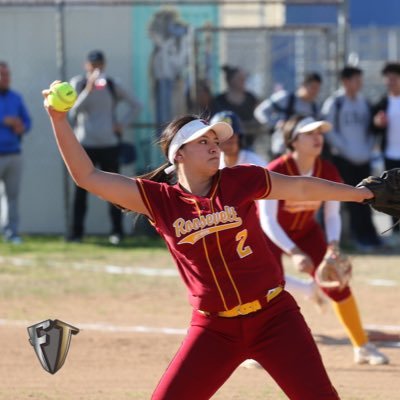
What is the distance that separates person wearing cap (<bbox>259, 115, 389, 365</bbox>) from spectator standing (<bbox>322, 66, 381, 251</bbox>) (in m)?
5.51

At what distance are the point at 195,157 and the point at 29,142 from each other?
9825 mm

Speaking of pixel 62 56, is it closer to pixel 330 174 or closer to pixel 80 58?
pixel 80 58

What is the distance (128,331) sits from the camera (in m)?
8.87

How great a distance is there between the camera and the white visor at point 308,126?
7531 mm

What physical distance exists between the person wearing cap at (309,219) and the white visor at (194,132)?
→ 224 cm

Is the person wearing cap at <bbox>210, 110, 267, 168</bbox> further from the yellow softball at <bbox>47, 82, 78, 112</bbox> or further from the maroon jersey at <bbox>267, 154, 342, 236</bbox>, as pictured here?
the yellow softball at <bbox>47, 82, 78, 112</bbox>

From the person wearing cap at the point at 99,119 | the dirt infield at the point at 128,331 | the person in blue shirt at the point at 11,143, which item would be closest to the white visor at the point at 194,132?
the dirt infield at the point at 128,331

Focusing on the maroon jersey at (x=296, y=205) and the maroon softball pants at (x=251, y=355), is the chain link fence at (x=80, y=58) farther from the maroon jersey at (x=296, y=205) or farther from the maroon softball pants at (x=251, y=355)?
the maroon softball pants at (x=251, y=355)

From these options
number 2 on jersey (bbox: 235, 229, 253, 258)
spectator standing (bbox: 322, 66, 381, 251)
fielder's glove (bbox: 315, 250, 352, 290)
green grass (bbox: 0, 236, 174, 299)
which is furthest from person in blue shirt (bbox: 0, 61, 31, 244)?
number 2 on jersey (bbox: 235, 229, 253, 258)

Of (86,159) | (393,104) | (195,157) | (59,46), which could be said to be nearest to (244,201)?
(195,157)

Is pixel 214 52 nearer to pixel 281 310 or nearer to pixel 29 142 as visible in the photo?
pixel 29 142

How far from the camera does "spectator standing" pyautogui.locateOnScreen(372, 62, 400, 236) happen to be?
43.2 feet

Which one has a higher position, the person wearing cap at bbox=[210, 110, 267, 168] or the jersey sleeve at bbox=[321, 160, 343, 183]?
the person wearing cap at bbox=[210, 110, 267, 168]

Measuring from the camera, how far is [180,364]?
497 centimetres
